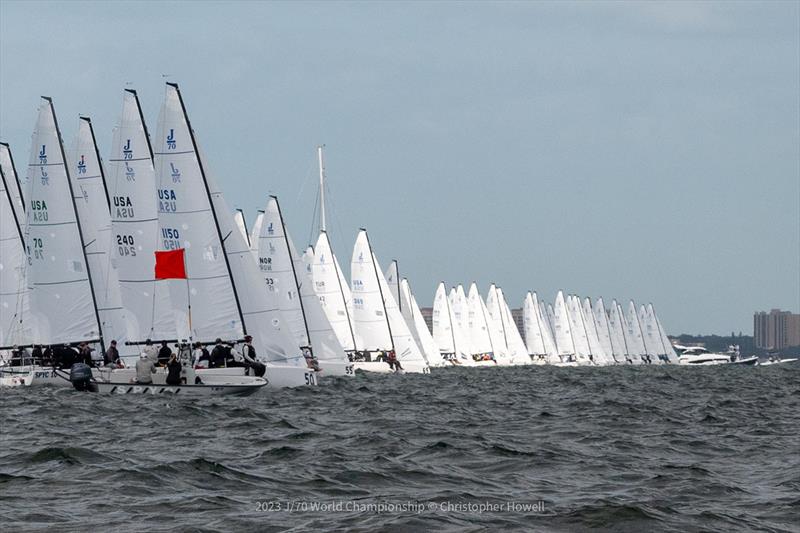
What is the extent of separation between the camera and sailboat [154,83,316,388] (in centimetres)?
3209

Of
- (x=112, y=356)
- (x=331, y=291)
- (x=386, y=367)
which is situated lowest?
(x=386, y=367)

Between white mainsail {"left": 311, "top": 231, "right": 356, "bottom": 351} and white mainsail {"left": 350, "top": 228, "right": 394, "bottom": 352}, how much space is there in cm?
149

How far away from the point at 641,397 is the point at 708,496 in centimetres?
2039

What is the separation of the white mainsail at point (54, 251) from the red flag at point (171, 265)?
19.8 feet

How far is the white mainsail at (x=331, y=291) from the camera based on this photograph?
62562 millimetres

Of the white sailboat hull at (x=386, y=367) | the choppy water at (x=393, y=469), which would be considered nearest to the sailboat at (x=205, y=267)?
the choppy water at (x=393, y=469)

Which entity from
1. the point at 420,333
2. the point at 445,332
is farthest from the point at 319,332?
the point at 445,332

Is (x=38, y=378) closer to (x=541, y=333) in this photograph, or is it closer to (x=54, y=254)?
(x=54, y=254)

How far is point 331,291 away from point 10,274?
74.4 ft

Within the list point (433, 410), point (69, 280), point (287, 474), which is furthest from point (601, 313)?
point (287, 474)

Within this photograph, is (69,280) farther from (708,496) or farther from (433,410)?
(708,496)

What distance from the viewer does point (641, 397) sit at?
105ft

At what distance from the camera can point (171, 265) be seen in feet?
106

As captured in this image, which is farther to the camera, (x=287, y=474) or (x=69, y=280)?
(x=69, y=280)
